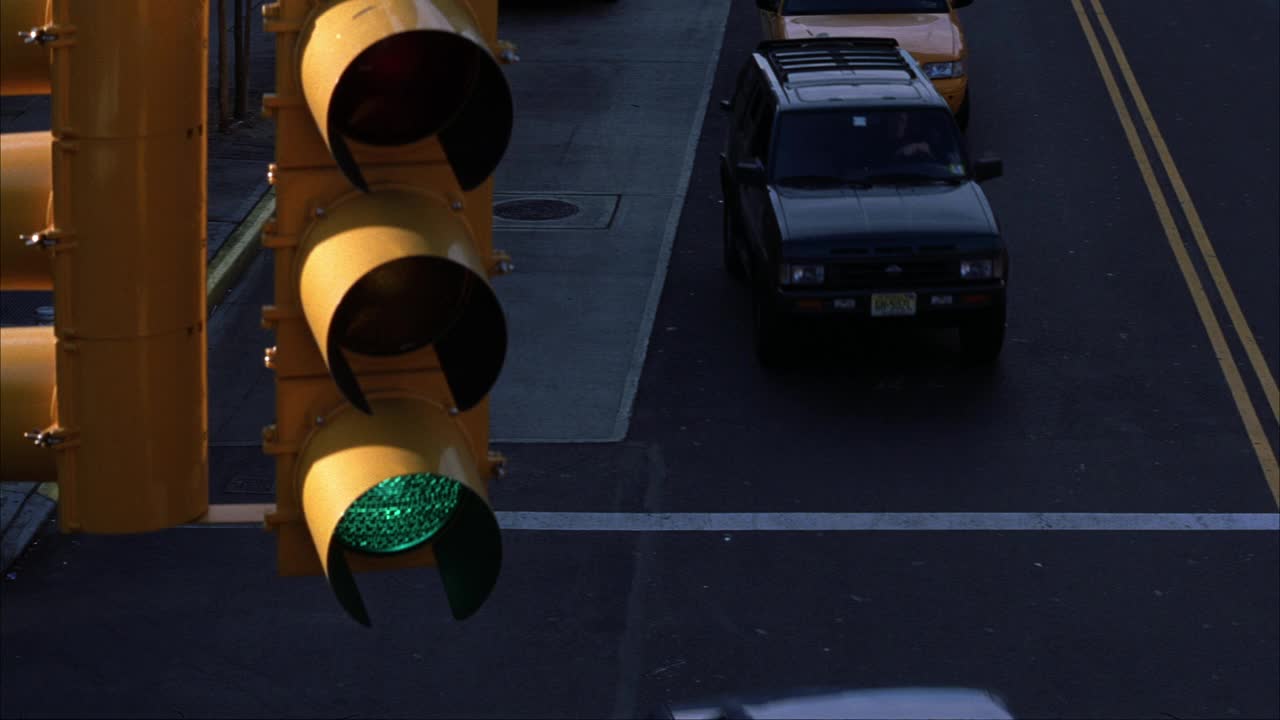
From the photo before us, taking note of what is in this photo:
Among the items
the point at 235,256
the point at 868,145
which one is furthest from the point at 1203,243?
the point at 235,256

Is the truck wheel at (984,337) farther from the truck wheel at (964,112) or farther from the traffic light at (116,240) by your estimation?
the traffic light at (116,240)

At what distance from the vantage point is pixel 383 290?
2.27 metres

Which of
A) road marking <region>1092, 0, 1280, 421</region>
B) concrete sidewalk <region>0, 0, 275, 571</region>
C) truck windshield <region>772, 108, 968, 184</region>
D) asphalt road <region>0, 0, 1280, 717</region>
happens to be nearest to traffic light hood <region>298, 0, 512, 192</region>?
asphalt road <region>0, 0, 1280, 717</region>

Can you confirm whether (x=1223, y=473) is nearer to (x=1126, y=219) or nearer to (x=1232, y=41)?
(x=1126, y=219)

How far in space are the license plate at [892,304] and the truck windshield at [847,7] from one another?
7800 millimetres

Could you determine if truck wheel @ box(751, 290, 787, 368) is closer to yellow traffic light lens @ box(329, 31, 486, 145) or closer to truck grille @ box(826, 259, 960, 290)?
truck grille @ box(826, 259, 960, 290)

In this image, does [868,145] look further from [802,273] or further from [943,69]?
[943,69]

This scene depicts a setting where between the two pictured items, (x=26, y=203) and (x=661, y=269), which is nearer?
(x=26, y=203)

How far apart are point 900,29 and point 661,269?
5.04 m

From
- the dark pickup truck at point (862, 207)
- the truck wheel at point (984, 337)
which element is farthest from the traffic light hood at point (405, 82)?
the truck wheel at point (984, 337)

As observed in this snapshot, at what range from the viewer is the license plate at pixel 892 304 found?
13.4 metres

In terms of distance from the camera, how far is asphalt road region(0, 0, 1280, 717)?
31.2 ft

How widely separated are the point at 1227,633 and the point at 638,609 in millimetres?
3134

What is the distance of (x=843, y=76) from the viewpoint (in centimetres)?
1523
